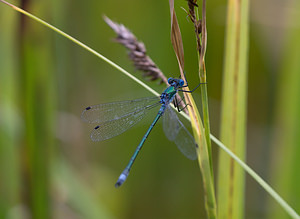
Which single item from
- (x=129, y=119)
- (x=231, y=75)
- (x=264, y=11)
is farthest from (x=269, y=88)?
(x=231, y=75)

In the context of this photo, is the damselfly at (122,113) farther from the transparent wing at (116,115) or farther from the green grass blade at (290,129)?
the green grass blade at (290,129)

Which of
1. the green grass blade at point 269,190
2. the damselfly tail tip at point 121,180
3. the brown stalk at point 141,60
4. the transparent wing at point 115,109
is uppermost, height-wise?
the brown stalk at point 141,60

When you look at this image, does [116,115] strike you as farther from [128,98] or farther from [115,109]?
[128,98]

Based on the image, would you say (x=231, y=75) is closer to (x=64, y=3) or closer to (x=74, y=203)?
(x=74, y=203)

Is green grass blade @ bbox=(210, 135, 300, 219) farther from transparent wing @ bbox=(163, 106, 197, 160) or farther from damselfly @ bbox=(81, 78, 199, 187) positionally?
damselfly @ bbox=(81, 78, 199, 187)

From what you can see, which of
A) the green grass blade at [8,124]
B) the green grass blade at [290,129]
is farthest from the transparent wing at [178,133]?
the green grass blade at [8,124]

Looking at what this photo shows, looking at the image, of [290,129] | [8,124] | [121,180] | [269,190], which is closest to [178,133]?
[121,180]
